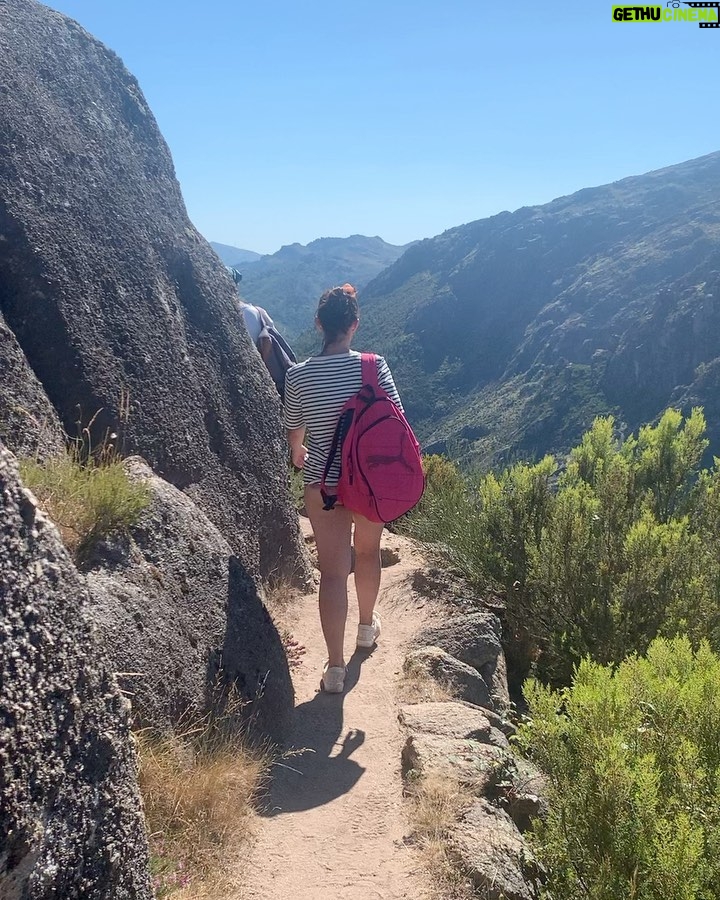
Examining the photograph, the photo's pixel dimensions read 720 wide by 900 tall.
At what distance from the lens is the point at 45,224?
3.51m

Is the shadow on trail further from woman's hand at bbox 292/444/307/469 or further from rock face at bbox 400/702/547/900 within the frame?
woman's hand at bbox 292/444/307/469

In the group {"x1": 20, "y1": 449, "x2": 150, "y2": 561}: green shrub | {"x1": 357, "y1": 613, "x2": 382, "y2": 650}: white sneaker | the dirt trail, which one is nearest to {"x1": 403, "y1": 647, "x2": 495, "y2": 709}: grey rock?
the dirt trail

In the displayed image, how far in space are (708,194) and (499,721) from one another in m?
101

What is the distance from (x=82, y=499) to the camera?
2.76 meters

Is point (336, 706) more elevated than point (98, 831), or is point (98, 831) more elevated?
point (98, 831)

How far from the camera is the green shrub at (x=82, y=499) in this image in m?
2.66

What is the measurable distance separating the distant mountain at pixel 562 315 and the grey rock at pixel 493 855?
35178 millimetres

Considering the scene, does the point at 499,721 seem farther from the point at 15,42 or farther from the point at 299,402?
the point at 15,42

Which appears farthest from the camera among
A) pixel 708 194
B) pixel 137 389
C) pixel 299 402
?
pixel 708 194

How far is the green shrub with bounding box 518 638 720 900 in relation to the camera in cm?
169

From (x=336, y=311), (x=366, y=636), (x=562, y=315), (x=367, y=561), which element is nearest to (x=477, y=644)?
(x=366, y=636)

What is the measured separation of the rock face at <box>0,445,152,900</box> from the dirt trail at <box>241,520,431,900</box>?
33.4 inches

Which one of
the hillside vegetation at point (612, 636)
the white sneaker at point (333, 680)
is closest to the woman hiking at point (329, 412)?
the white sneaker at point (333, 680)

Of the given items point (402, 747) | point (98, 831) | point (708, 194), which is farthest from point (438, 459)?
point (708, 194)
